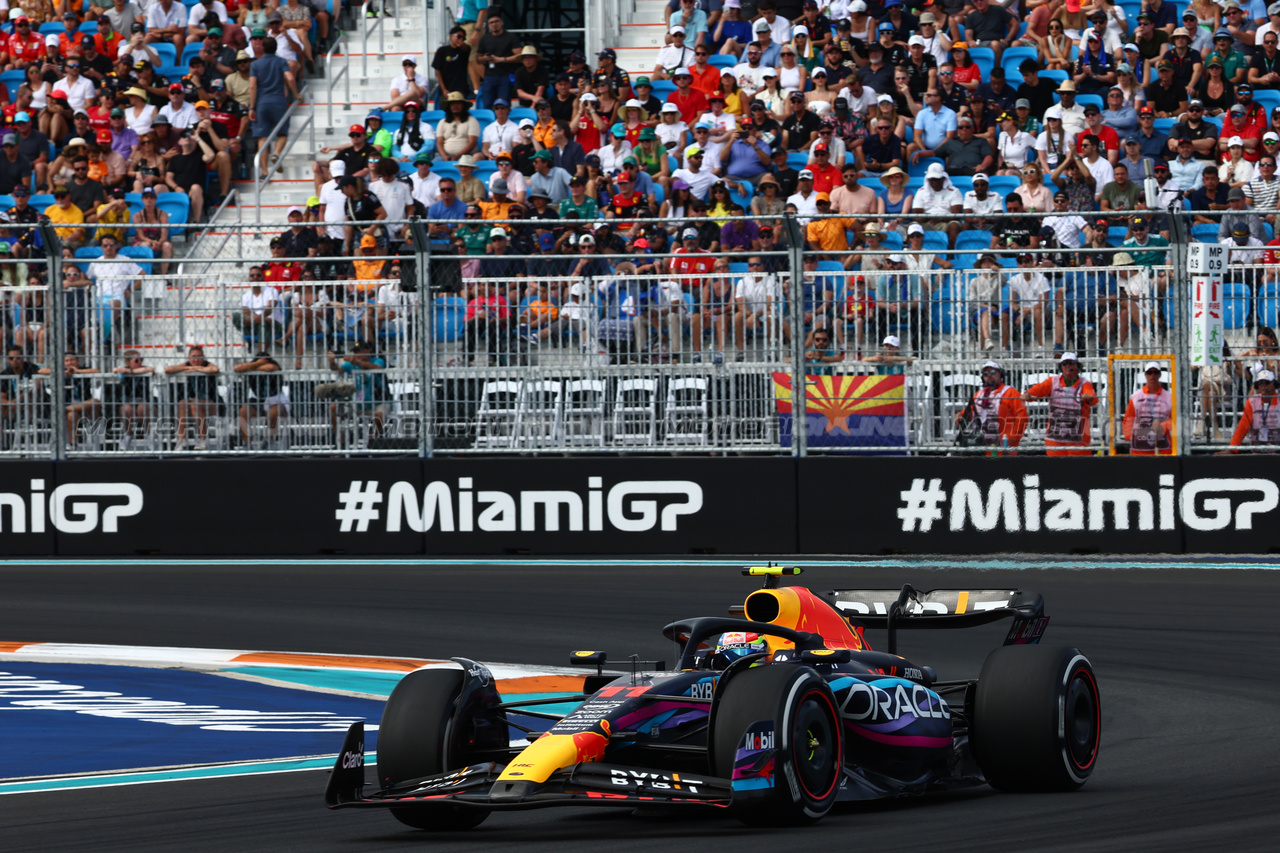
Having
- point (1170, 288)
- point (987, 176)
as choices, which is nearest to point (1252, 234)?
point (1170, 288)

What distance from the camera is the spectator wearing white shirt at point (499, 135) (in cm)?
2103

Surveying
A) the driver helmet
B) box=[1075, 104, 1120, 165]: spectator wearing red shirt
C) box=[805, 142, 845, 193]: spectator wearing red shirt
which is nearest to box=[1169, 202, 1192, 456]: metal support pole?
box=[1075, 104, 1120, 165]: spectator wearing red shirt

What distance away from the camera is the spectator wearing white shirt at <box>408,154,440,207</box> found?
2017cm

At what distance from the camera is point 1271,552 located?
15.1m

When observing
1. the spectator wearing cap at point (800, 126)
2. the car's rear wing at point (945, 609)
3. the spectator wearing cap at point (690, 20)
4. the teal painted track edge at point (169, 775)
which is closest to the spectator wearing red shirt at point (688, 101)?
the spectator wearing cap at point (800, 126)

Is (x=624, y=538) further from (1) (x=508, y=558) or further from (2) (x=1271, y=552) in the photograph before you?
(2) (x=1271, y=552)

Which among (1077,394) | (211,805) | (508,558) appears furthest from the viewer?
(508,558)

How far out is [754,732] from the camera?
5996 millimetres

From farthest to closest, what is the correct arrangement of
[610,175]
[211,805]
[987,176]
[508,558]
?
1. [610,175]
2. [987,176]
3. [508,558]
4. [211,805]

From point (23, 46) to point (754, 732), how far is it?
70.8 feet

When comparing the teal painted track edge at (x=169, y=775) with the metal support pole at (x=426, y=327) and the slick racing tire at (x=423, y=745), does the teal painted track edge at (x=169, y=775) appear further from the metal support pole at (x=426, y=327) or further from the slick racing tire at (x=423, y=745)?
the metal support pole at (x=426, y=327)

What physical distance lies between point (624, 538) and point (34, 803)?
912 cm

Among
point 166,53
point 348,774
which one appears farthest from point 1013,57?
point 348,774

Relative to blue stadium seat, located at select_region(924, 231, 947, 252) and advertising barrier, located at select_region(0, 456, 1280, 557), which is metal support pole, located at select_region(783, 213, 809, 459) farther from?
blue stadium seat, located at select_region(924, 231, 947, 252)
